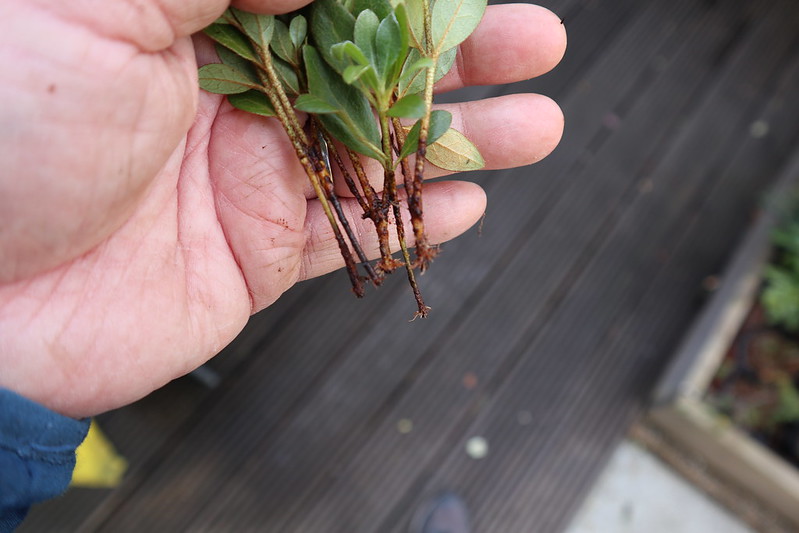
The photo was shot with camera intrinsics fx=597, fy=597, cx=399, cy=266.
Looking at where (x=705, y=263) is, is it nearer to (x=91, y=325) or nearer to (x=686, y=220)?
(x=686, y=220)

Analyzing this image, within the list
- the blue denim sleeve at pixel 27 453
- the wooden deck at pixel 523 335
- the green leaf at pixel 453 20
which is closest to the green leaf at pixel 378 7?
the green leaf at pixel 453 20

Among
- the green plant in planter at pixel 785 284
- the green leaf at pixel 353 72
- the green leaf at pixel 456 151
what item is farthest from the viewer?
the green plant in planter at pixel 785 284

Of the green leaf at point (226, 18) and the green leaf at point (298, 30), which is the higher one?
the green leaf at point (226, 18)

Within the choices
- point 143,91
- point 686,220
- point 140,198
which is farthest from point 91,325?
point 686,220

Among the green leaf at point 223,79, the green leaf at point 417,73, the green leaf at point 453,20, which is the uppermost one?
the green leaf at point 223,79

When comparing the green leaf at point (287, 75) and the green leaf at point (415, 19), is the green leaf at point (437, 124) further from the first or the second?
the green leaf at point (287, 75)
